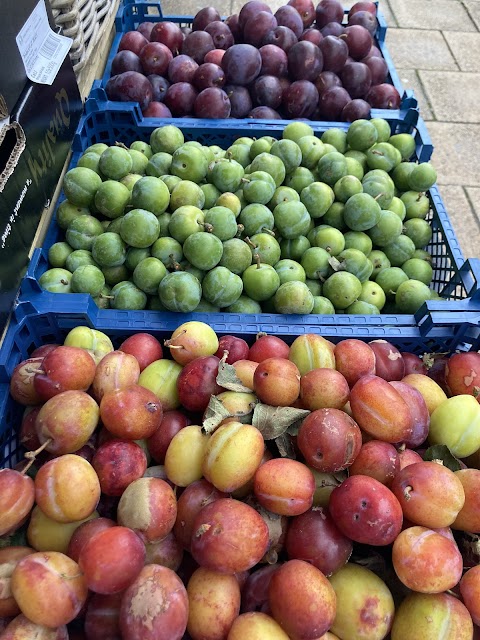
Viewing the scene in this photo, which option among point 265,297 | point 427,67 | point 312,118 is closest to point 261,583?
point 265,297

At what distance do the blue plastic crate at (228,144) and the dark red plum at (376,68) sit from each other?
1.39 ft

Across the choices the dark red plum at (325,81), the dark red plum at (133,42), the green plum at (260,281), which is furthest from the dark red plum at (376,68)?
the green plum at (260,281)

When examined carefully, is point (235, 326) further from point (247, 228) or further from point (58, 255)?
point (58, 255)

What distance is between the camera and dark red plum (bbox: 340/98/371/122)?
2.38 metres

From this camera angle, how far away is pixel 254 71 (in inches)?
98.4

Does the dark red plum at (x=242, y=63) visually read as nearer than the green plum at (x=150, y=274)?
No

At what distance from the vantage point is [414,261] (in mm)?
1946

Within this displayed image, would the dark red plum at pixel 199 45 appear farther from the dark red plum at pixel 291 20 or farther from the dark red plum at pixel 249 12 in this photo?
the dark red plum at pixel 291 20

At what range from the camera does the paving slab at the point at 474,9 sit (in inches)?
194

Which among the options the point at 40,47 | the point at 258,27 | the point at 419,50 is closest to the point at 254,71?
the point at 258,27

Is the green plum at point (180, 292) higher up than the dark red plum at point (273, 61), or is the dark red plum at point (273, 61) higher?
the dark red plum at point (273, 61)

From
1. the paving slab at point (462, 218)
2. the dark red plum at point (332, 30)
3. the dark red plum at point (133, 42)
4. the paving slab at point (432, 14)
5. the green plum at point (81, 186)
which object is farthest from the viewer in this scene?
the paving slab at point (432, 14)

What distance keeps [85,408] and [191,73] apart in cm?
201

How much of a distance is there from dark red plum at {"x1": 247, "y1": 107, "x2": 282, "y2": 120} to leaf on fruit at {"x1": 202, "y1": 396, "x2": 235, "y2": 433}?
171 centimetres
